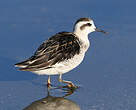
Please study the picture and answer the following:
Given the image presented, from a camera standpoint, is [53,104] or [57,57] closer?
[53,104]

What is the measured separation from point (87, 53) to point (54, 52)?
172cm

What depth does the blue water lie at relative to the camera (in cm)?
767

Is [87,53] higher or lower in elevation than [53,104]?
higher

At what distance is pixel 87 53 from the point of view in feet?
31.0

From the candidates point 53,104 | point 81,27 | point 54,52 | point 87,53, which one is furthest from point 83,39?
point 53,104

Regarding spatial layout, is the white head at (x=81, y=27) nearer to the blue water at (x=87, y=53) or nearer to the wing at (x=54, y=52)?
the wing at (x=54, y=52)

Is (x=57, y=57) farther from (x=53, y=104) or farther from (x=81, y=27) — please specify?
(x=81, y=27)

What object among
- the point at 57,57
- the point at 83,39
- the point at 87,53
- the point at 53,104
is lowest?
the point at 53,104

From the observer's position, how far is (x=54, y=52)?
790 centimetres

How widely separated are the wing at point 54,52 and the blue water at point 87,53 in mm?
605

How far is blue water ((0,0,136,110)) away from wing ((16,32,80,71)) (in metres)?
0.60

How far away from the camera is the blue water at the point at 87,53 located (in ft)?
25.2

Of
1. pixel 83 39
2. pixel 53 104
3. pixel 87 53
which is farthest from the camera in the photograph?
pixel 87 53

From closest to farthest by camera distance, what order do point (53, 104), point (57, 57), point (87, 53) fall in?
point (53, 104)
point (57, 57)
point (87, 53)
